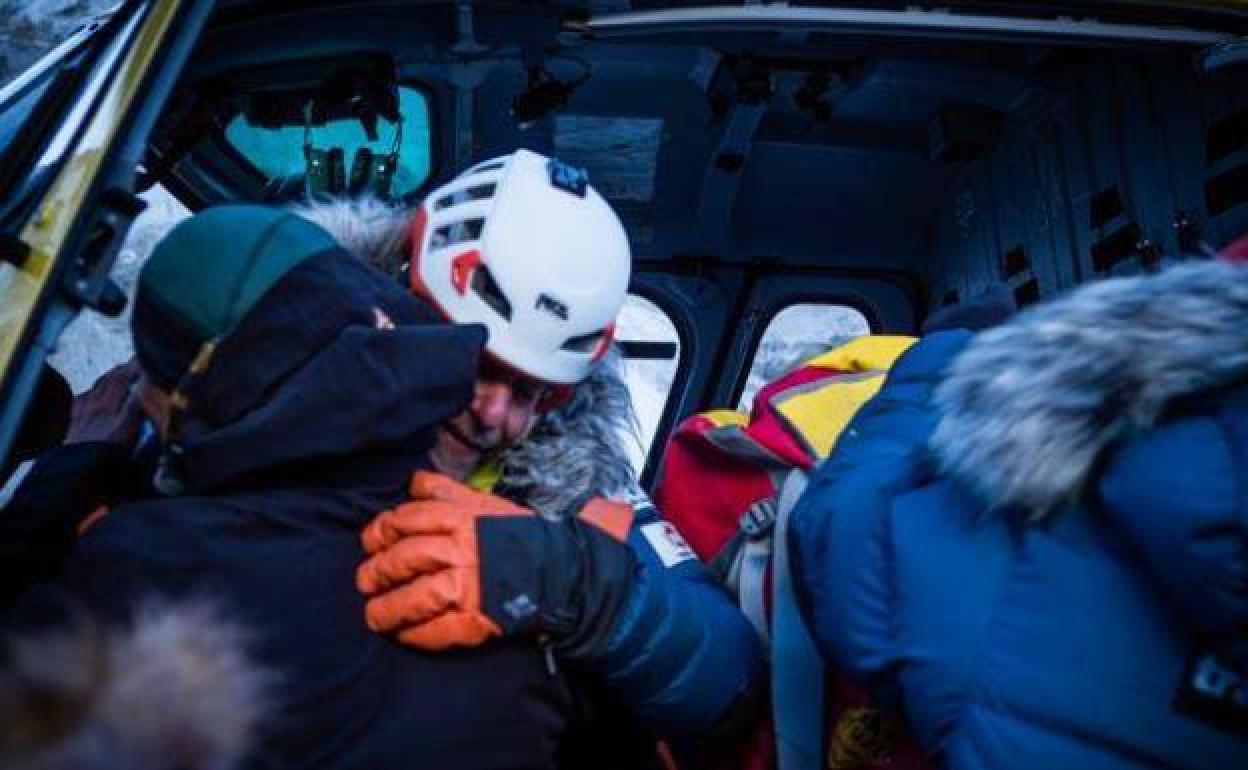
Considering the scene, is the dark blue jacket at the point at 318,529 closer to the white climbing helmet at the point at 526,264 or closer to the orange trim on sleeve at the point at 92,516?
the orange trim on sleeve at the point at 92,516

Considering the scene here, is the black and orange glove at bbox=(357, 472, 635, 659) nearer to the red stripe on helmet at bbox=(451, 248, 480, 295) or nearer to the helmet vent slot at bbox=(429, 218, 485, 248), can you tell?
the red stripe on helmet at bbox=(451, 248, 480, 295)

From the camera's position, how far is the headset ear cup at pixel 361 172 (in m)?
3.28

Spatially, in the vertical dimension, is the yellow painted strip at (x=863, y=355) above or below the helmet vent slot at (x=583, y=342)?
below

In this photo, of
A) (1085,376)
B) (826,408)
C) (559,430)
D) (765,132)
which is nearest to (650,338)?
(765,132)

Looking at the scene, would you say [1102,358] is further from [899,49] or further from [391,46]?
[899,49]

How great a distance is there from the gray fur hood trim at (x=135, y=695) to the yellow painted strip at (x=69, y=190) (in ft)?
1.30

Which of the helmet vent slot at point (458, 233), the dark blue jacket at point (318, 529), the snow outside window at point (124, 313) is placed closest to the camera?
the dark blue jacket at point (318, 529)

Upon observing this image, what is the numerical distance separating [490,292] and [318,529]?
0.87 meters

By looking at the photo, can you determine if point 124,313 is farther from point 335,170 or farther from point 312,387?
point 335,170

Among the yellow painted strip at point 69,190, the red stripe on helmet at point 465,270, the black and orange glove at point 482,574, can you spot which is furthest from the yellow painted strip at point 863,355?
the yellow painted strip at point 69,190

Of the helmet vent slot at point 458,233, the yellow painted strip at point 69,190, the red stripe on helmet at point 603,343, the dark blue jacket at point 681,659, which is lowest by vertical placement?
the dark blue jacket at point 681,659

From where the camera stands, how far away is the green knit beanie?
1.32 metres

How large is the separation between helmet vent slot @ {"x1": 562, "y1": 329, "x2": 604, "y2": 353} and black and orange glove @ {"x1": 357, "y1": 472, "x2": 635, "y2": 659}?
0.61 m

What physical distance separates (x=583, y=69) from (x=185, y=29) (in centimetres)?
180
